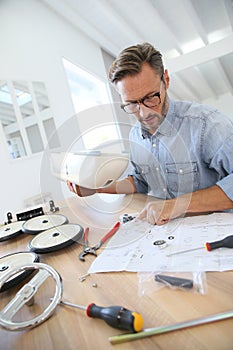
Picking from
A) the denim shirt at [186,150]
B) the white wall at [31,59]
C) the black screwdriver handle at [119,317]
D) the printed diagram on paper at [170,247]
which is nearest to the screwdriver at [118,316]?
the black screwdriver handle at [119,317]

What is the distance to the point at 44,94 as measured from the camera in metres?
2.32

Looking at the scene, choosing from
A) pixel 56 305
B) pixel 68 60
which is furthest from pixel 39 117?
pixel 56 305

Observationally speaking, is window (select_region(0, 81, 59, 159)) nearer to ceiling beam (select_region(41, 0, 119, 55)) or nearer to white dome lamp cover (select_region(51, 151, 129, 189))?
ceiling beam (select_region(41, 0, 119, 55))

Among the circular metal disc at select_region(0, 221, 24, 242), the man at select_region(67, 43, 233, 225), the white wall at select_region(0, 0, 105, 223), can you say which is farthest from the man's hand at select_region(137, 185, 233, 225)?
the white wall at select_region(0, 0, 105, 223)

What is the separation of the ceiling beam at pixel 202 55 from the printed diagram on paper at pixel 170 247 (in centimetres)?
243

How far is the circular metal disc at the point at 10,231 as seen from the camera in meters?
0.78

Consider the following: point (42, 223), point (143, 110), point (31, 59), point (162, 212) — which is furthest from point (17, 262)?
point (31, 59)

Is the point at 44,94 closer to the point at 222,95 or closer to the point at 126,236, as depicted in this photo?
the point at 126,236

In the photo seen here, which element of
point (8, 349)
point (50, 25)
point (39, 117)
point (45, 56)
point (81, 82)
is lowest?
point (8, 349)

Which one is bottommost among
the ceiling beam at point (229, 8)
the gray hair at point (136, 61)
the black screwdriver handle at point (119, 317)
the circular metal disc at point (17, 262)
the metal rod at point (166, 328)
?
the metal rod at point (166, 328)

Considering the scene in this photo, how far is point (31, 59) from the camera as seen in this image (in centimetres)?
225

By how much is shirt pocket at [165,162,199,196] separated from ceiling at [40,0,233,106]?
1702mm

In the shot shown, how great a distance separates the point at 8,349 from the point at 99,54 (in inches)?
132

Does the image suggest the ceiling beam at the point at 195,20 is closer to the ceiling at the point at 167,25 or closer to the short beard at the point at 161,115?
the ceiling at the point at 167,25
